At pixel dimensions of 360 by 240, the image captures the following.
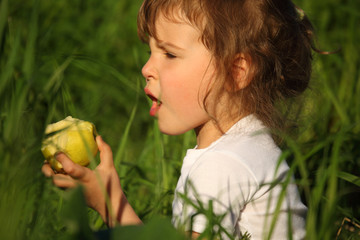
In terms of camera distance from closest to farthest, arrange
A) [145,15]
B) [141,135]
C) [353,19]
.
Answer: [145,15], [353,19], [141,135]

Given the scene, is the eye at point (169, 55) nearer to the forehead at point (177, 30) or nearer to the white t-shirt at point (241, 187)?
the forehead at point (177, 30)

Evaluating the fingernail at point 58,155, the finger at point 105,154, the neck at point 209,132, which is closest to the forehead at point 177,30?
the neck at point 209,132

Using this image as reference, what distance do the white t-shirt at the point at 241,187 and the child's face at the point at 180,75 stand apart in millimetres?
166

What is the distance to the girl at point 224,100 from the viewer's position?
196 cm

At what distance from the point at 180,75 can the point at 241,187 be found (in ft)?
1.74

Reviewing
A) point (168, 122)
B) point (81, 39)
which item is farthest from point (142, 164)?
point (81, 39)

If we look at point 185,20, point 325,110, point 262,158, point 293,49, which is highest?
point 185,20

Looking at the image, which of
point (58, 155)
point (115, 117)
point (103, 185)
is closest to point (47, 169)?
point (58, 155)

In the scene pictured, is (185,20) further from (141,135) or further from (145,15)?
(141,135)

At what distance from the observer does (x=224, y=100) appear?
2.28 m

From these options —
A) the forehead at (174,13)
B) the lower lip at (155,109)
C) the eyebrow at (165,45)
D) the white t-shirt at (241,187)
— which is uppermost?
the forehead at (174,13)

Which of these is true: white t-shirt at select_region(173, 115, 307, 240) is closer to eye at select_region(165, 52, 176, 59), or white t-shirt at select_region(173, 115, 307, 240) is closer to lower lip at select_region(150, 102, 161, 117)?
lower lip at select_region(150, 102, 161, 117)

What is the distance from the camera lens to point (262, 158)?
203 cm

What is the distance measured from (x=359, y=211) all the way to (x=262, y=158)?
750 millimetres
